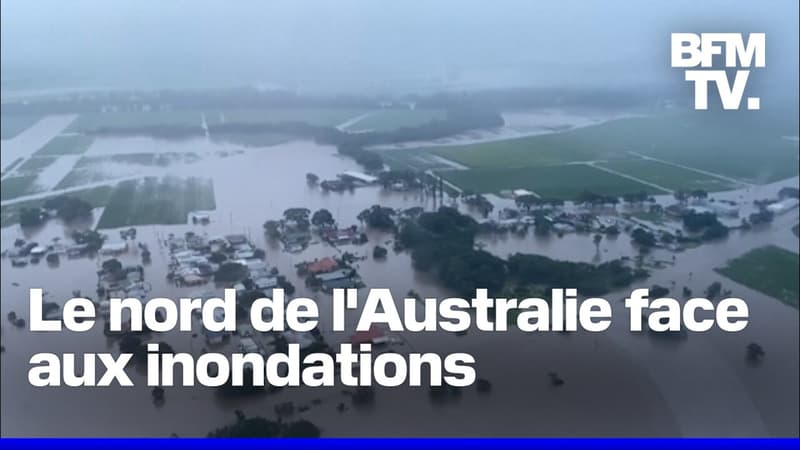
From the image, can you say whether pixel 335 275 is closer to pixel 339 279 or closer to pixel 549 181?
pixel 339 279

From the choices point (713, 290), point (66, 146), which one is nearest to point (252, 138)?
point (66, 146)

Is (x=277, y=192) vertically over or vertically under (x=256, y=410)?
over

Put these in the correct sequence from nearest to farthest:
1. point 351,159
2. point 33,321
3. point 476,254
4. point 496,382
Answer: point 496,382 < point 33,321 < point 476,254 < point 351,159

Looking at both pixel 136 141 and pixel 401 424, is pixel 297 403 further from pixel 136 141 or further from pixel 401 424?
pixel 136 141

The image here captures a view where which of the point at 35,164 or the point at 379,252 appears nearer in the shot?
the point at 379,252

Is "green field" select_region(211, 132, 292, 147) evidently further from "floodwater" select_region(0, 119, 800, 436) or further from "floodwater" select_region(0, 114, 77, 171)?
"floodwater" select_region(0, 114, 77, 171)

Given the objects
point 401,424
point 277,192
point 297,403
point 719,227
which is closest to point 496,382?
point 401,424
